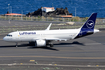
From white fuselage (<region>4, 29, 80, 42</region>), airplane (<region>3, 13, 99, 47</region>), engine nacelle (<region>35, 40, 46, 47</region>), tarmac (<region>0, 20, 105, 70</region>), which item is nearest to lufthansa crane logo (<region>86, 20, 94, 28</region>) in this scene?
airplane (<region>3, 13, 99, 47</region>)

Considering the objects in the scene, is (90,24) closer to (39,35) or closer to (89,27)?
(89,27)

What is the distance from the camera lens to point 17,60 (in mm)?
30141

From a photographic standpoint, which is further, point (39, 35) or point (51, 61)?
point (39, 35)

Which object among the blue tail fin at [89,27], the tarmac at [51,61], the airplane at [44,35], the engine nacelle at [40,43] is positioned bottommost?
the tarmac at [51,61]

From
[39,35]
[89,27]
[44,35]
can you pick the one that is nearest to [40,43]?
[39,35]

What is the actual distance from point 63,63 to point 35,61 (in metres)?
4.57

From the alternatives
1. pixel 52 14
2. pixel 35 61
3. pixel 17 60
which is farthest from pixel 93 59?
pixel 52 14

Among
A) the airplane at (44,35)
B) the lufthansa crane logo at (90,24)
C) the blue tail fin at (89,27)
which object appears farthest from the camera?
the lufthansa crane logo at (90,24)

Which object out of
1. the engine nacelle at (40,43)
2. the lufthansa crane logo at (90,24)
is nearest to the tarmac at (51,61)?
the engine nacelle at (40,43)

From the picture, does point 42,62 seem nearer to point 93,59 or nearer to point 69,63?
point 69,63

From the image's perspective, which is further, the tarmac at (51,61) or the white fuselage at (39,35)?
the white fuselage at (39,35)

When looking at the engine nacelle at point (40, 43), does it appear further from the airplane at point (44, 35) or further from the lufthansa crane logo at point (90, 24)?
the lufthansa crane logo at point (90, 24)

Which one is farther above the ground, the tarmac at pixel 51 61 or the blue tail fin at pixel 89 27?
the blue tail fin at pixel 89 27

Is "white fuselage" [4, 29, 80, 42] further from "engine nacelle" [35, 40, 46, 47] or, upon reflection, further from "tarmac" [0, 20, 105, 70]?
"tarmac" [0, 20, 105, 70]
